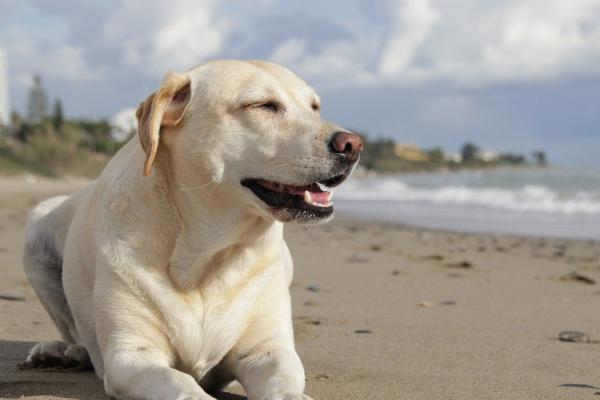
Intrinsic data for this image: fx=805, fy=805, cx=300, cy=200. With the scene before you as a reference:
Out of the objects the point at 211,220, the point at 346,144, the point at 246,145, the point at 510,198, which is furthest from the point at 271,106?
the point at 510,198

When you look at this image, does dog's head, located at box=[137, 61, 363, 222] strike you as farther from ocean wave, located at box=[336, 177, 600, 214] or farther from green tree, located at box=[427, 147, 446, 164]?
green tree, located at box=[427, 147, 446, 164]

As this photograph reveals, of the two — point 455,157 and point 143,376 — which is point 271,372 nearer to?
point 143,376

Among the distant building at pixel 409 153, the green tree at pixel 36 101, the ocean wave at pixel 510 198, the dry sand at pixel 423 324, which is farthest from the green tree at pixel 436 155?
the dry sand at pixel 423 324

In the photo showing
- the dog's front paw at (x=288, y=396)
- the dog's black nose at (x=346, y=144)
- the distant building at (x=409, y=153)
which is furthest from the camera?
the distant building at (x=409, y=153)

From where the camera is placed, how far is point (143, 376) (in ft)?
10.0

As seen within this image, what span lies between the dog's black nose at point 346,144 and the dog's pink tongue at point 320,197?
8.5 inches

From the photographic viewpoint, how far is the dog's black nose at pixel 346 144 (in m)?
3.27

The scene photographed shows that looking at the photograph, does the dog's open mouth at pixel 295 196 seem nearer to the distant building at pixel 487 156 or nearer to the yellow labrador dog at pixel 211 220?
the yellow labrador dog at pixel 211 220

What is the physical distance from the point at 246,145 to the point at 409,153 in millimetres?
110961

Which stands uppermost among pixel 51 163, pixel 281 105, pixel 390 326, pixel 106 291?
pixel 281 105

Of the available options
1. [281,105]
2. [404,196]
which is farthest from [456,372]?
[404,196]

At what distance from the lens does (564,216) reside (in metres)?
17.2

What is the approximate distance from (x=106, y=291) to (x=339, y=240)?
7837 millimetres

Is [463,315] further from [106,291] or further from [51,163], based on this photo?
[51,163]
